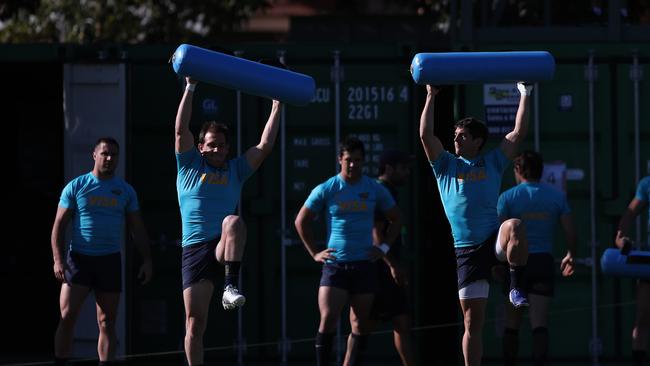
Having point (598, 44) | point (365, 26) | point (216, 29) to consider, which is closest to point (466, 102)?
point (598, 44)

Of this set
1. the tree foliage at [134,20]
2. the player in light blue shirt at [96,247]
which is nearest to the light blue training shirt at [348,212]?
the player in light blue shirt at [96,247]

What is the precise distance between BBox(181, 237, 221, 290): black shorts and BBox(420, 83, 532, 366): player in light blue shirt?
1589 millimetres

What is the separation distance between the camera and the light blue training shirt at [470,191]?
1017 cm

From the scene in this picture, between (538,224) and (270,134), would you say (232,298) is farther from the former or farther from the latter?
(538,224)

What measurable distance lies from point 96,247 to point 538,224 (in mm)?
3436

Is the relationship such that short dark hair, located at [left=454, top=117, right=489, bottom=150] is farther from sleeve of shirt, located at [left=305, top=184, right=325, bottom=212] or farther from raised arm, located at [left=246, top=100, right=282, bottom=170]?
sleeve of shirt, located at [left=305, top=184, right=325, bottom=212]

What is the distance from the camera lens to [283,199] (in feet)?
43.9

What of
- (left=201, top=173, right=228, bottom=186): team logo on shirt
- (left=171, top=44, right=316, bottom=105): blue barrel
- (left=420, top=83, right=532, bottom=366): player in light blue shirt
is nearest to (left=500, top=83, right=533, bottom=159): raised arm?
(left=420, top=83, right=532, bottom=366): player in light blue shirt

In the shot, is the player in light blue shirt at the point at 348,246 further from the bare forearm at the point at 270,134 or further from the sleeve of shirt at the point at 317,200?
the bare forearm at the point at 270,134

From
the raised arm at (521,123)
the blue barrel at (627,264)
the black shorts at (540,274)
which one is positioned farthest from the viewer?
the black shorts at (540,274)

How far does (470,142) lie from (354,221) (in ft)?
5.25

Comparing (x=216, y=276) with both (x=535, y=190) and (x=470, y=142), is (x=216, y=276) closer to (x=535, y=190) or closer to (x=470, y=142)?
(x=470, y=142)

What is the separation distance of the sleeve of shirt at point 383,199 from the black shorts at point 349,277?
1.63 feet

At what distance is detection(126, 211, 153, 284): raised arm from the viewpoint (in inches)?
457
